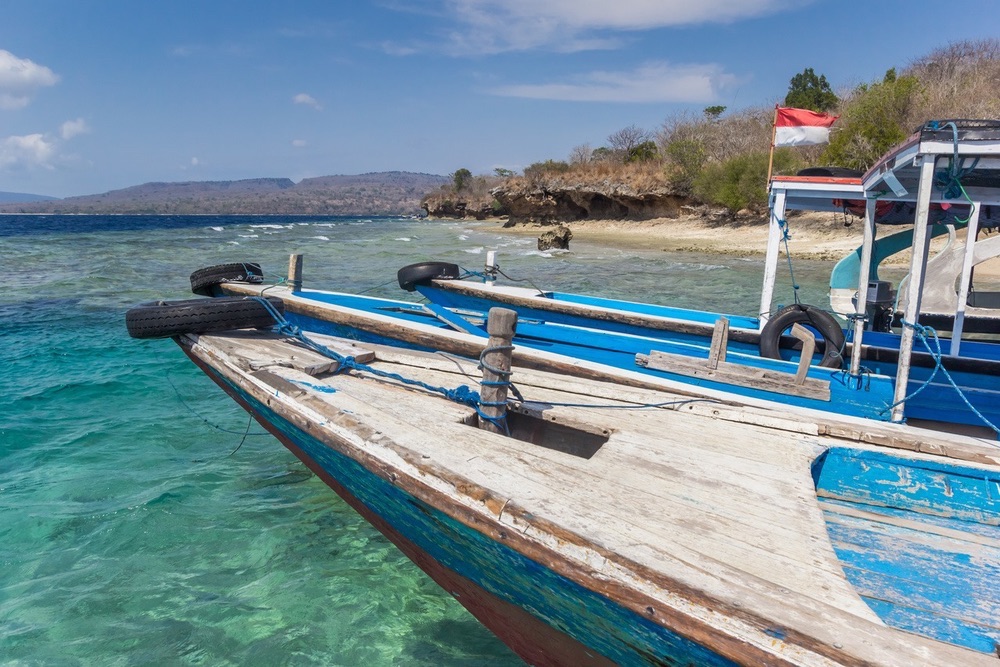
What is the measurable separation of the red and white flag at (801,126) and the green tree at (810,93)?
37.1 meters

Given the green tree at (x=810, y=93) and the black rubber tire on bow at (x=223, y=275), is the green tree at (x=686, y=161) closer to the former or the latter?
the green tree at (x=810, y=93)

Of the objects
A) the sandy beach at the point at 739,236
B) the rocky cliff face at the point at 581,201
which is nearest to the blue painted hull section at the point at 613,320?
the sandy beach at the point at 739,236

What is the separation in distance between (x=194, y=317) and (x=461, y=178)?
286 ft

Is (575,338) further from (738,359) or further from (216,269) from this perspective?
(216,269)

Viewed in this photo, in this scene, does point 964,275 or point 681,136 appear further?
point 681,136

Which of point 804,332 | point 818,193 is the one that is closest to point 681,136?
point 818,193

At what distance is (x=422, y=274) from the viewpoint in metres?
9.66

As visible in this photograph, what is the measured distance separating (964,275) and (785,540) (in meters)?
3.49

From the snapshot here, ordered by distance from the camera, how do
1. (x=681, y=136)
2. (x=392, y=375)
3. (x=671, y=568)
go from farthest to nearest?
(x=681, y=136) → (x=392, y=375) → (x=671, y=568)

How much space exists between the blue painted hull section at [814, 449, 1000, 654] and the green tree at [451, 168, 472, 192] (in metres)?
89.0

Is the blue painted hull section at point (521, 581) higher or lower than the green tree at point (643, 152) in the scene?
lower

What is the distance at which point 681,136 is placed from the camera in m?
47.9

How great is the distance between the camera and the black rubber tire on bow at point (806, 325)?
21.2ft

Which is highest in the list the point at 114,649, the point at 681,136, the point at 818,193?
the point at 681,136
